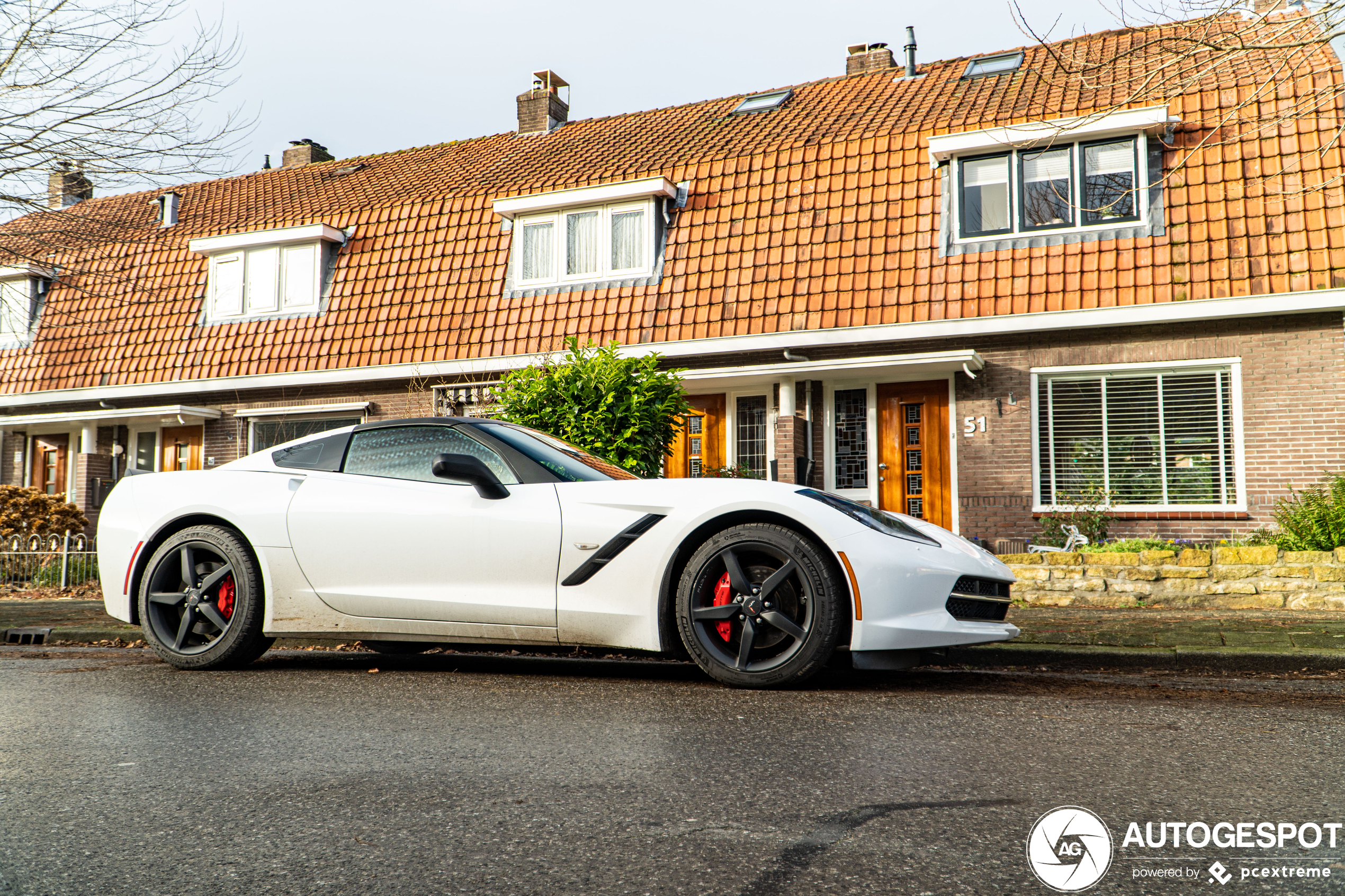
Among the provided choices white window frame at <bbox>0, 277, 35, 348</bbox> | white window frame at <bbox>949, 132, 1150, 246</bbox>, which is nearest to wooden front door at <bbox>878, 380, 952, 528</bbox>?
white window frame at <bbox>949, 132, 1150, 246</bbox>

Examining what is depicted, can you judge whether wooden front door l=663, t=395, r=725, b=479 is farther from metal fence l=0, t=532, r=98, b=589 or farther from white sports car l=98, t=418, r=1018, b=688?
white sports car l=98, t=418, r=1018, b=688

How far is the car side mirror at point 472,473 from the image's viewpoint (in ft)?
16.3

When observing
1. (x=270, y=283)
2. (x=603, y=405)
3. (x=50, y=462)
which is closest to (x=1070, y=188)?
(x=603, y=405)

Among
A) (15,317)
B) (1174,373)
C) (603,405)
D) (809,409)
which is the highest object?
(15,317)

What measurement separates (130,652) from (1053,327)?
9957 millimetres

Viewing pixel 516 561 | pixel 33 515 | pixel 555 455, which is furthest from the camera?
pixel 33 515

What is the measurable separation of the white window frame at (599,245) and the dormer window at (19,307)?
31.8 feet

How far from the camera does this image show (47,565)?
12.1 meters

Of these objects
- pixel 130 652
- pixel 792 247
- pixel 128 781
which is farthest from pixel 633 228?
pixel 128 781

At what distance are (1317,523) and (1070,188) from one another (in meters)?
5.15

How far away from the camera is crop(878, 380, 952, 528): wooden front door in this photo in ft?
42.8

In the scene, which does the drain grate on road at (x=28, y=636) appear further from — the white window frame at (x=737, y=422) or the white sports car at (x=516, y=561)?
the white window frame at (x=737, y=422)

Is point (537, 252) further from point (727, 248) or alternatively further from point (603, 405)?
point (603, 405)

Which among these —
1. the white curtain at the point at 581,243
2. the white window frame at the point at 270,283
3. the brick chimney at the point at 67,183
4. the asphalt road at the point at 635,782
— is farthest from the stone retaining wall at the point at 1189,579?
the white window frame at the point at 270,283
